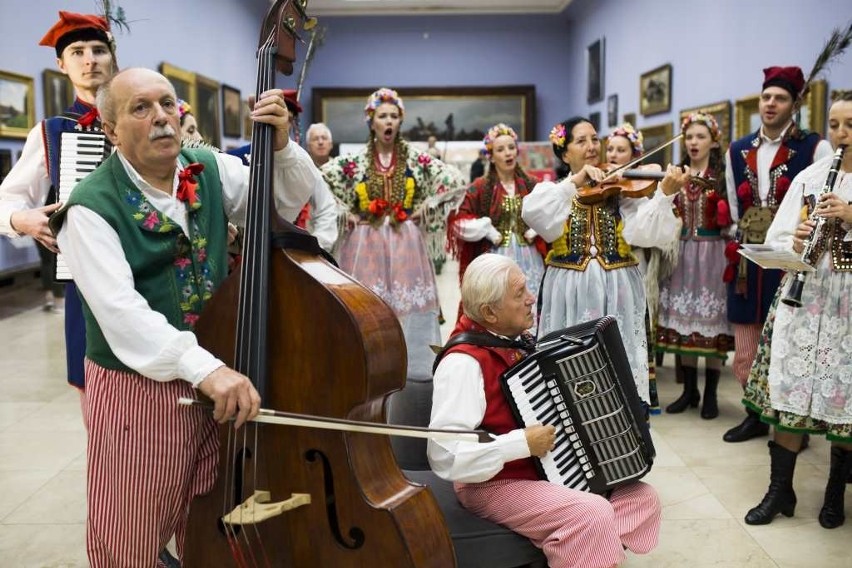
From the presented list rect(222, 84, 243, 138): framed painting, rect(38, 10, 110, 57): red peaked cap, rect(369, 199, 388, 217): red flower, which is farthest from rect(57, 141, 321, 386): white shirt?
rect(222, 84, 243, 138): framed painting

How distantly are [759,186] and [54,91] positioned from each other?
697cm

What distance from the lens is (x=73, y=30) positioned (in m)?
2.71

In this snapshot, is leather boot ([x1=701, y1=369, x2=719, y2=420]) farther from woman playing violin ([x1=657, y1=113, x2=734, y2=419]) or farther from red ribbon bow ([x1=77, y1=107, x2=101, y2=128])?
red ribbon bow ([x1=77, y1=107, x2=101, y2=128])

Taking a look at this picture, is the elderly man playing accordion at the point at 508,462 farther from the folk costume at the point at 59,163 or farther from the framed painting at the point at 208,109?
the framed painting at the point at 208,109

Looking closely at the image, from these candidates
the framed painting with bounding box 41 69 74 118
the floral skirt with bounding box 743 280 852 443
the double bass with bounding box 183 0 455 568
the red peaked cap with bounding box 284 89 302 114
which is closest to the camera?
the double bass with bounding box 183 0 455 568

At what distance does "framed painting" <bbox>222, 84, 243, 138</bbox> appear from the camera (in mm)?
11914

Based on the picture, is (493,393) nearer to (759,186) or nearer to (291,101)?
(291,101)

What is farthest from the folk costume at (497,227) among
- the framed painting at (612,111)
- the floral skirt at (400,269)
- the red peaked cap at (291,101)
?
the framed painting at (612,111)

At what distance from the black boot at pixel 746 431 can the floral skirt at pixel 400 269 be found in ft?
5.48

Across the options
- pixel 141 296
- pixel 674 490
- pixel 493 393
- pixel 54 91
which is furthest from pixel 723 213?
pixel 54 91

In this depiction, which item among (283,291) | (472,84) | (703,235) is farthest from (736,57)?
(472,84)

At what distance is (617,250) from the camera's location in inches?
146

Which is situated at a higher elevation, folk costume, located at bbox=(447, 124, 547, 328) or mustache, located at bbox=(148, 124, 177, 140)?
mustache, located at bbox=(148, 124, 177, 140)

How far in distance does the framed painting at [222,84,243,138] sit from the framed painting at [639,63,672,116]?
5.93 meters
